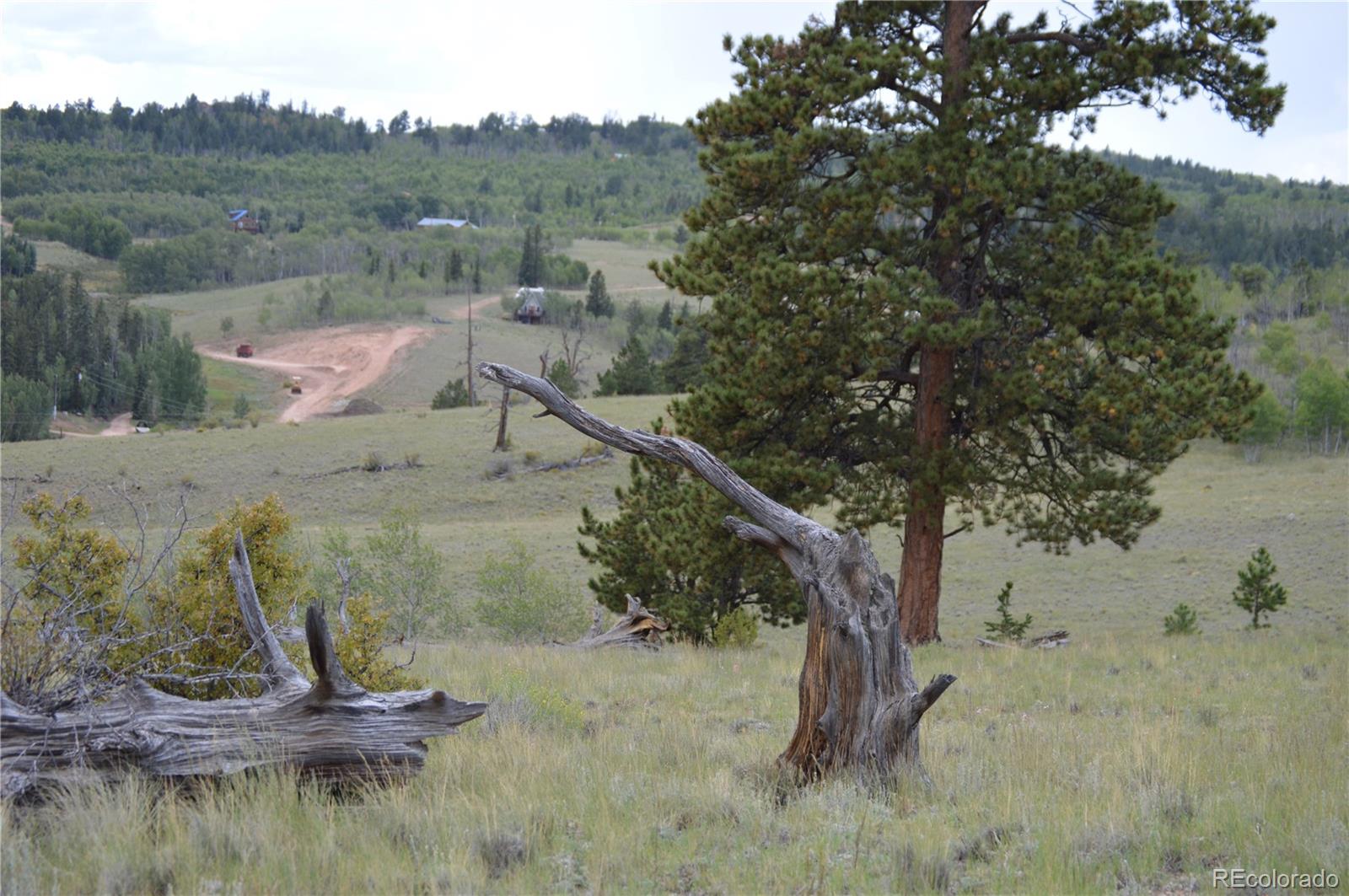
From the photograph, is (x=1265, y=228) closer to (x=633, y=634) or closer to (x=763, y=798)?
(x=633, y=634)

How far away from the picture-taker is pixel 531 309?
113m

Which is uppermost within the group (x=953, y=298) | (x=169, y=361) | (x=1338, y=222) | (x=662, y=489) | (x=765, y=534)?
(x=1338, y=222)

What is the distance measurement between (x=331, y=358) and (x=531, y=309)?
21392 mm

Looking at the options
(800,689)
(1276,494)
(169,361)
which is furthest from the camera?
(169,361)

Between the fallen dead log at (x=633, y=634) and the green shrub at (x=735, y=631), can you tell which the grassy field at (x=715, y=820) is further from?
the green shrub at (x=735, y=631)

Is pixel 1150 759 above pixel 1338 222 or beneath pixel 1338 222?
beneath

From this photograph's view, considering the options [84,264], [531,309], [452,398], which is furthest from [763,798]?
[84,264]

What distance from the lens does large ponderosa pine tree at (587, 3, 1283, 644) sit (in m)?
12.4

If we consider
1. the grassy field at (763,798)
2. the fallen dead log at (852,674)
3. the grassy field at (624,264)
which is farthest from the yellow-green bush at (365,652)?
the grassy field at (624,264)

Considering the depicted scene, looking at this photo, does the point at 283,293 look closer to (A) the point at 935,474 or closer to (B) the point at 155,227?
(B) the point at 155,227

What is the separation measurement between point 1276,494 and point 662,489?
36.8 meters

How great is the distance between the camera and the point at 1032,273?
13.1m

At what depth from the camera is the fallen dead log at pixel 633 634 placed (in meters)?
14.1

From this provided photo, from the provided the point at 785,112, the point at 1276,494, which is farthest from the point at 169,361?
the point at 785,112
